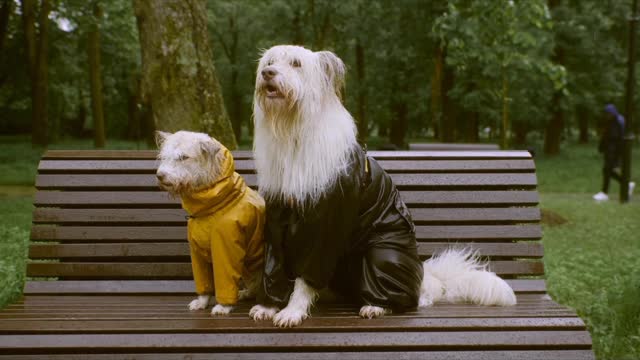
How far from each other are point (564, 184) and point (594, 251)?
848 cm

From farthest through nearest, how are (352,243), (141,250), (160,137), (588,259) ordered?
(588,259) → (141,250) → (160,137) → (352,243)

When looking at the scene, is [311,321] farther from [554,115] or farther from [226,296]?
[554,115]

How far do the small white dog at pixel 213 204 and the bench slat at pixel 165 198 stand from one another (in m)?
0.69

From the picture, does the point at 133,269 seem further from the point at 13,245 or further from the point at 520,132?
the point at 520,132

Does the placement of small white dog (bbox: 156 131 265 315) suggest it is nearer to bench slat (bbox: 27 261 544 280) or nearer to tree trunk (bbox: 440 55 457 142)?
bench slat (bbox: 27 261 544 280)

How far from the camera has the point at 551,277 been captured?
5281mm

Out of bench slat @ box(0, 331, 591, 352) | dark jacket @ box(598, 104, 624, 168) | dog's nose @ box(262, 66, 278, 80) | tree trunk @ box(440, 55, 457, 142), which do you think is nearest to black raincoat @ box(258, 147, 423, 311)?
bench slat @ box(0, 331, 591, 352)

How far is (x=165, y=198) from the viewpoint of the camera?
367 centimetres

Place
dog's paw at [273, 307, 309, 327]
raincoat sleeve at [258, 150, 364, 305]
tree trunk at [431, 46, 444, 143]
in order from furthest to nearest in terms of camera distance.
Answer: tree trunk at [431, 46, 444, 143] → raincoat sleeve at [258, 150, 364, 305] → dog's paw at [273, 307, 309, 327]

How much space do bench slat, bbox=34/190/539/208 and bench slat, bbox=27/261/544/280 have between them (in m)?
0.36

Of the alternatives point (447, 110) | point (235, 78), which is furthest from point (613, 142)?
point (235, 78)

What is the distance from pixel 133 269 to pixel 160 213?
0.36m

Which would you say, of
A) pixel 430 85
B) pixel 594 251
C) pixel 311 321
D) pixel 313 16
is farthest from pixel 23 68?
pixel 311 321

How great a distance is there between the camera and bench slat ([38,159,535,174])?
12.2 ft
